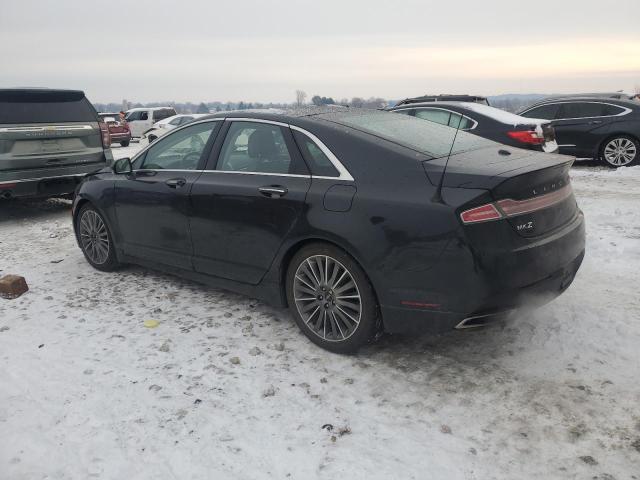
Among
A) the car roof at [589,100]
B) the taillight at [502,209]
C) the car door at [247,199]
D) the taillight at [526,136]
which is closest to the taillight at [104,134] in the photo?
the car door at [247,199]

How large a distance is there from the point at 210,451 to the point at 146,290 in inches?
100

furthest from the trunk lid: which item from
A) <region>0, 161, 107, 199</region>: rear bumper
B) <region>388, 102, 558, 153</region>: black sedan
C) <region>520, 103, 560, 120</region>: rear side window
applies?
<region>520, 103, 560, 120</region>: rear side window

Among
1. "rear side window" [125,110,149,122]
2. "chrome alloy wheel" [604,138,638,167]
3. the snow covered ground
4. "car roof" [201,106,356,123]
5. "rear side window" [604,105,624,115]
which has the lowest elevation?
the snow covered ground

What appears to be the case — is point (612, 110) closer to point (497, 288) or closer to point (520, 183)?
point (520, 183)

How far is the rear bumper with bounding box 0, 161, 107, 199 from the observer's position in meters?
7.20

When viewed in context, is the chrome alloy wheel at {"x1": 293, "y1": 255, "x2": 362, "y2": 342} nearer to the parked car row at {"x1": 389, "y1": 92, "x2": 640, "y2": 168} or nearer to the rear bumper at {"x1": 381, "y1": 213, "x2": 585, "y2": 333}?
the rear bumper at {"x1": 381, "y1": 213, "x2": 585, "y2": 333}

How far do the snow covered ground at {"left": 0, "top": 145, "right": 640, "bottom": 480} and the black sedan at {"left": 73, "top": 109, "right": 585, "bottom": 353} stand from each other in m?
0.36

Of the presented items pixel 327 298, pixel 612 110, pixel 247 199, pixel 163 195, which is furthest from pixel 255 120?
pixel 612 110

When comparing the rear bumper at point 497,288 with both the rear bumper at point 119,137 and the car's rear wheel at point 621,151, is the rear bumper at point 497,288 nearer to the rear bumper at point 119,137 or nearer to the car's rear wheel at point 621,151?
the car's rear wheel at point 621,151

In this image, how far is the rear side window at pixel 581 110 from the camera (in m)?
11.7

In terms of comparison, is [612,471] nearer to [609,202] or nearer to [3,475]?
[3,475]

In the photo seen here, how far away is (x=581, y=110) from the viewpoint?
1193cm

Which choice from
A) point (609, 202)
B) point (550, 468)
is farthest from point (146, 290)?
point (609, 202)

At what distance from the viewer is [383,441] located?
2.73m
